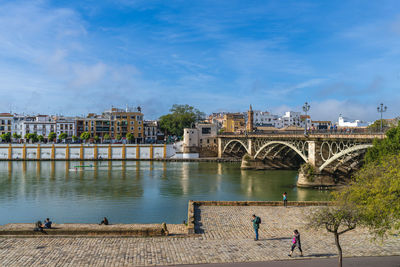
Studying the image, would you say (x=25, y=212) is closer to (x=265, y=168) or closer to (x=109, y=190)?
(x=109, y=190)

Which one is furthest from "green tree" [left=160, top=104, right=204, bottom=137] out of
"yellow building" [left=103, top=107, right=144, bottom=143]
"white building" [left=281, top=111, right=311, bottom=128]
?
"white building" [left=281, top=111, right=311, bottom=128]

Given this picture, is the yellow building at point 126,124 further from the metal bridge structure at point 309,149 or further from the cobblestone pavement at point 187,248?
the cobblestone pavement at point 187,248

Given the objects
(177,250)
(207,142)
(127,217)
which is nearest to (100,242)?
(177,250)

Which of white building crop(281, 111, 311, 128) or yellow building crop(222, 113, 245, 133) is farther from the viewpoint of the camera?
white building crop(281, 111, 311, 128)

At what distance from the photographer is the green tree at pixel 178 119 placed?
110 m

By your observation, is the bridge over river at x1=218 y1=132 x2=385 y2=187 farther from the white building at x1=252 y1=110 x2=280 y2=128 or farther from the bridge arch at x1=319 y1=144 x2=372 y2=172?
the white building at x1=252 y1=110 x2=280 y2=128

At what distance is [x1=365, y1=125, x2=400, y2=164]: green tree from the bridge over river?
1.37 meters

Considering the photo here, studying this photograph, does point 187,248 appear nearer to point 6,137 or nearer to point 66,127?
point 66,127

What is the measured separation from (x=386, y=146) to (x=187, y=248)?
829 inches

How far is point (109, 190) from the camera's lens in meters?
40.5

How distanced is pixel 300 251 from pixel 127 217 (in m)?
16.0

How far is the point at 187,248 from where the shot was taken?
14758 millimetres

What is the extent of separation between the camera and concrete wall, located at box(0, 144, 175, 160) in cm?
8206

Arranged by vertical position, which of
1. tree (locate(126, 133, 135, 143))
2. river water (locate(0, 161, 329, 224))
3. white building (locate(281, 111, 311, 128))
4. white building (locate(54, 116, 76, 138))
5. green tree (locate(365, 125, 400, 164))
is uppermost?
white building (locate(281, 111, 311, 128))
